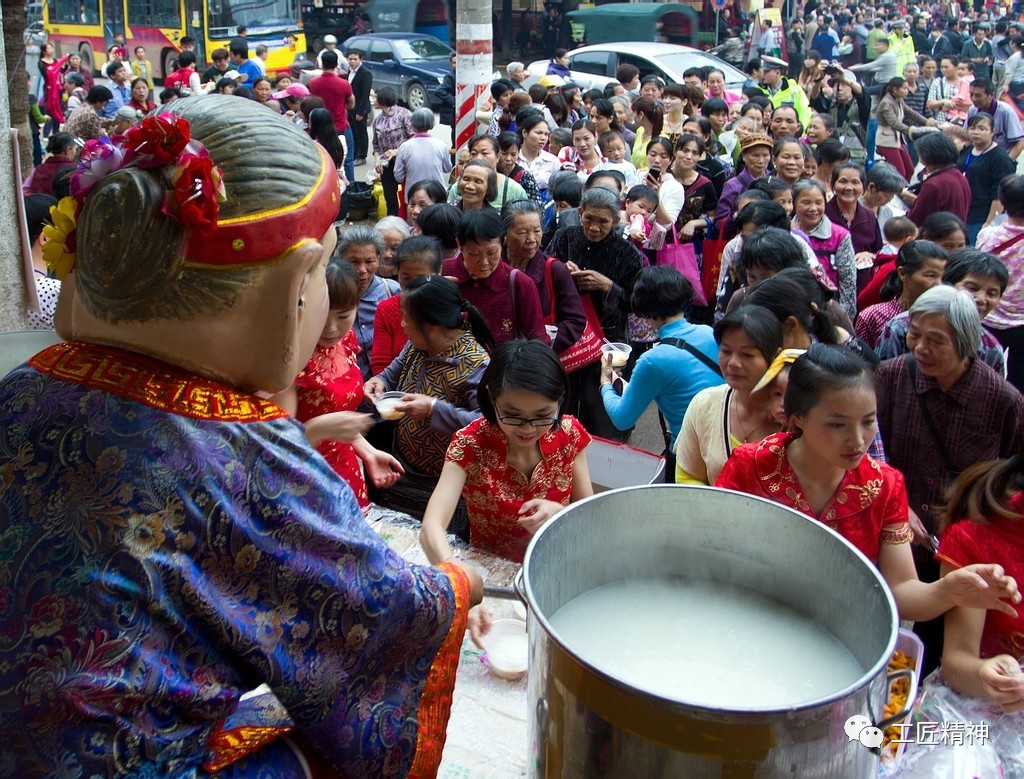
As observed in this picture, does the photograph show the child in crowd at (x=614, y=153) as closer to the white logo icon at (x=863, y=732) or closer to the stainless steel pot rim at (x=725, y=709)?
the stainless steel pot rim at (x=725, y=709)

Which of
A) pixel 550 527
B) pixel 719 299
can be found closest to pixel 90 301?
pixel 550 527

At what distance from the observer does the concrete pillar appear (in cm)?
409

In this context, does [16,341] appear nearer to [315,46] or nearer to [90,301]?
[90,301]

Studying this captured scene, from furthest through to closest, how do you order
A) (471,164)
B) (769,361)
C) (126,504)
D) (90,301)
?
(471,164) → (769,361) → (90,301) → (126,504)

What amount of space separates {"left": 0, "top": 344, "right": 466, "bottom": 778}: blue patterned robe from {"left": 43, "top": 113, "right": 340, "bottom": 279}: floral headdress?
17 centimetres

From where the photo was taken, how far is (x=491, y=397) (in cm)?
275

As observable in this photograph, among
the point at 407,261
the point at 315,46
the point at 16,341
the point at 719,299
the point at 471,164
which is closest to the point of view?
the point at 16,341

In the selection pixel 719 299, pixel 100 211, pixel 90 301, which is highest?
pixel 100 211

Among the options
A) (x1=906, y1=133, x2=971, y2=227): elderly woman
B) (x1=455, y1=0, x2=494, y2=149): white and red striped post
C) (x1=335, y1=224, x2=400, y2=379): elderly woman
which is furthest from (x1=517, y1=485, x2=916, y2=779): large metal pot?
(x1=455, y1=0, x2=494, y2=149): white and red striped post

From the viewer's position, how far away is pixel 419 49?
18516 mm

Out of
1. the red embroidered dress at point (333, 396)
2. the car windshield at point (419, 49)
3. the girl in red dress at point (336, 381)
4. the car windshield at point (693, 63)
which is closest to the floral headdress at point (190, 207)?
the girl in red dress at point (336, 381)

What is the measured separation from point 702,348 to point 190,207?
2.63 meters

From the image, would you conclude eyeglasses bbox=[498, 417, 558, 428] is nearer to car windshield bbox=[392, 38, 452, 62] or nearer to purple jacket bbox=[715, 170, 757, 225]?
purple jacket bbox=[715, 170, 757, 225]

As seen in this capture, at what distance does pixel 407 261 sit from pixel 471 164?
1927 mm
